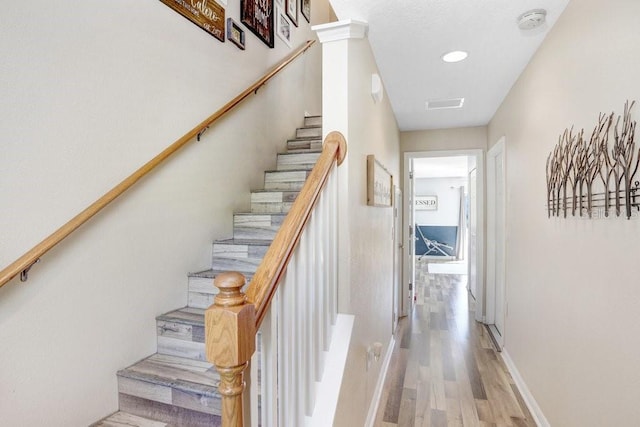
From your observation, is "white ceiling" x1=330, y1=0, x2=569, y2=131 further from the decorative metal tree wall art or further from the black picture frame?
the black picture frame

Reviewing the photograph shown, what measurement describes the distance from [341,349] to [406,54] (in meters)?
1.86

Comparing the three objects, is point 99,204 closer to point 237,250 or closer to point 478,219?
point 237,250

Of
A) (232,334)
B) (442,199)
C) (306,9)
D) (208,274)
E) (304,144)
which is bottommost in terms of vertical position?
(208,274)

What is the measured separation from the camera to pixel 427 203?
10781 mm

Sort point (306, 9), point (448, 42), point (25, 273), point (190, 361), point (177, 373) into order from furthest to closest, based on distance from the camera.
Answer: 1. point (306, 9)
2. point (448, 42)
3. point (190, 361)
4. point (177, 373)
5. point (25, 273)

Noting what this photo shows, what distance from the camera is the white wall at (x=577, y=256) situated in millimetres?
1231

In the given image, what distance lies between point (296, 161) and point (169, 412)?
7.08 feet

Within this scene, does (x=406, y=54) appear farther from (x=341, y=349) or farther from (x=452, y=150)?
(x=452, y=150)

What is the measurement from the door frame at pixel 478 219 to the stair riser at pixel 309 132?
1480 mm

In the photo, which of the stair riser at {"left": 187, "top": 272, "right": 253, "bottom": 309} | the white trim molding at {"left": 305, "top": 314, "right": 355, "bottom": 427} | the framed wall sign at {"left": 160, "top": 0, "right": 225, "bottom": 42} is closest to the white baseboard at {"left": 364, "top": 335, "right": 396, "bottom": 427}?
the white trim molding at {"left": 305, "top": 314, "right": 355, "bottom": 427}

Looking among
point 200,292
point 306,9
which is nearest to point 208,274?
point 200,292

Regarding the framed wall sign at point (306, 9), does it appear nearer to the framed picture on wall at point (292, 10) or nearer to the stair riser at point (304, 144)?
the framed picture on wall at point (292, 10)

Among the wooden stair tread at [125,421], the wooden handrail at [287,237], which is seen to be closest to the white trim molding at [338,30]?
the wooden handrail at [287,237]

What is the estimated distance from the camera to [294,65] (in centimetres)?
370
